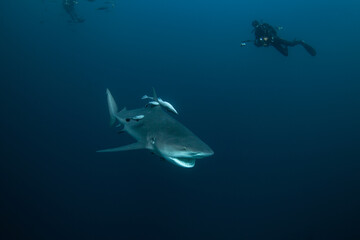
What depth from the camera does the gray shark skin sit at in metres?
2.55

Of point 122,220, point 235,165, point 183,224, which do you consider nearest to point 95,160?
point 122,220

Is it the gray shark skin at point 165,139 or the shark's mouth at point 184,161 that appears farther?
the shark's mouth at point 184,161

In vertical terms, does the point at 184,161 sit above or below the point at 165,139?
below

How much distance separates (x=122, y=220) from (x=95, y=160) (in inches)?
184

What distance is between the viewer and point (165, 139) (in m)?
2.97

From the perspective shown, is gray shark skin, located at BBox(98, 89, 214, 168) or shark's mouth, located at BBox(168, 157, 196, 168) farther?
shark's mouth, located at BBox(168, 157, 196, 168)

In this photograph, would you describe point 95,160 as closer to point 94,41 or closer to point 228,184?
point 228,184

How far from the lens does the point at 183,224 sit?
930cm

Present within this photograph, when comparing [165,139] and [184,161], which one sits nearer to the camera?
[184,161]

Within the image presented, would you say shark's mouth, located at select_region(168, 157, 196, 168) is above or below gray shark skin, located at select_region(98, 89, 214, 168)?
below

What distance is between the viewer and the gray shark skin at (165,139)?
255 centimetres

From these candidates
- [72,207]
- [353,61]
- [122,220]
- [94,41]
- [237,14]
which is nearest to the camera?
[122,220]

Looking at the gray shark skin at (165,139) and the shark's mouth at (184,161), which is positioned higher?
the gray shark skin at (165,139)

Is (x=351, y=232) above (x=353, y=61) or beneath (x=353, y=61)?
beneath
